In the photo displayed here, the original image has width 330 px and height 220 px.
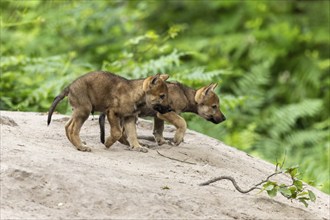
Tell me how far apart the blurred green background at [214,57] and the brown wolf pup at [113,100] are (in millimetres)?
2003

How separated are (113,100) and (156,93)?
0.44 meters

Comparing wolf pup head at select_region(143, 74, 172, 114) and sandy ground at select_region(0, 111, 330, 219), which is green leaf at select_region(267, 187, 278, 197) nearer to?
sandy ground at select_region(0, 111, 330, 219)

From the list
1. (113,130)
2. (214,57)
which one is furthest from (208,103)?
(214,57)

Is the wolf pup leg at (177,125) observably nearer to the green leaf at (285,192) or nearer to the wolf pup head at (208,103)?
the wolf pup head at (208,103)

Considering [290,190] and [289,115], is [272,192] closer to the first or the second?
[290,190]

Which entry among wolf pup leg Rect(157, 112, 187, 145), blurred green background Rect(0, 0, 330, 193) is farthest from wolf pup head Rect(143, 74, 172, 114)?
blurred green background Rect(0, 0, 330, 193)

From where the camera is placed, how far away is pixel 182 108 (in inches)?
323

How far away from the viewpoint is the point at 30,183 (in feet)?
18.3

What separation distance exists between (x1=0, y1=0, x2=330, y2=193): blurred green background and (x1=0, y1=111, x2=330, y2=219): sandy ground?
186 centimetres

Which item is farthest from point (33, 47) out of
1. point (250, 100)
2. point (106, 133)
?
point (106, 133)

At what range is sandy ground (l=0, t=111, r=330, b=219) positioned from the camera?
5.42 meters

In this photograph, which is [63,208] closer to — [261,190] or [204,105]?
[261,190]

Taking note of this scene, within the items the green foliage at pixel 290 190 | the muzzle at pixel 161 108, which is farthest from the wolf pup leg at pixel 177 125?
the green foliage at pixel 290 190

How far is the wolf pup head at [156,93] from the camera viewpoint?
7.48m
